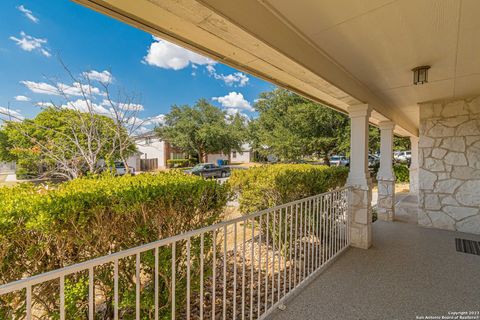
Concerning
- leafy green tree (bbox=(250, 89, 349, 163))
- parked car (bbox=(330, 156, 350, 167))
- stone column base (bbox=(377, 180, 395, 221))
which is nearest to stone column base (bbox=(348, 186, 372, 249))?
stone column base (bbox=(377, 180, 395, 221))

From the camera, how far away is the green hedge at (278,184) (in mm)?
3088

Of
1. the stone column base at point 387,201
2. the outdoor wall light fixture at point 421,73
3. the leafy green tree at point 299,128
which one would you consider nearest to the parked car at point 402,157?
the leafy green tree at point 299,128

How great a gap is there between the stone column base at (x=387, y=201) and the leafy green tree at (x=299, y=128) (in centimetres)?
595

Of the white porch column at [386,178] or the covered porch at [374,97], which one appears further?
the white porch column at [386,178]

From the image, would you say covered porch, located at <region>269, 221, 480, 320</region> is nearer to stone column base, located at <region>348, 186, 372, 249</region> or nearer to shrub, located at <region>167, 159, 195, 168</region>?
stone column base, located at <region>348, 186, 372, 249</region>

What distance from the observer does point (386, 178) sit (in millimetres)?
4680

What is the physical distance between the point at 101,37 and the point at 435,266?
252 inches

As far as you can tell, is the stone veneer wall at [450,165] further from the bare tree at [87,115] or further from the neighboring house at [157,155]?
the neighboring house at [157,155]

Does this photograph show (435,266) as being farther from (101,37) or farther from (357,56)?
(101,37)

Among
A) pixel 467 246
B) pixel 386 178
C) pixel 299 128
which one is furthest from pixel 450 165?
pixel 299 128

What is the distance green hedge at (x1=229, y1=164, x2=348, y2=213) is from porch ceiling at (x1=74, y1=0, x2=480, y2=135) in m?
1.19

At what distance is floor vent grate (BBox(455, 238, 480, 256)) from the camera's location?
3.10m

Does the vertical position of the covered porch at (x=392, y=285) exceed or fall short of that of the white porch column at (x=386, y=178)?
it falls short

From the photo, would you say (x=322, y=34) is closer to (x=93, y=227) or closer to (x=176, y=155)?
(x=93, y=227)
